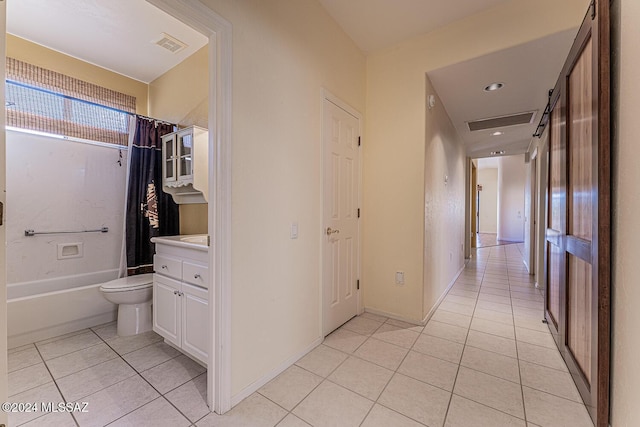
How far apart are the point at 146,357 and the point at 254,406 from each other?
1058 millimetres

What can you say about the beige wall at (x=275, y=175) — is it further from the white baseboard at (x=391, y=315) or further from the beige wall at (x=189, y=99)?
the beige wall at (x=189, y=99)

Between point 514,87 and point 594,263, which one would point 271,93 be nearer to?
point 594,263

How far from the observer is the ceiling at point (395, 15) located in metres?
2.06

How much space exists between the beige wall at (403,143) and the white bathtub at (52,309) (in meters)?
2.70

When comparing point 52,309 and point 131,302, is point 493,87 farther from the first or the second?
point 52,309

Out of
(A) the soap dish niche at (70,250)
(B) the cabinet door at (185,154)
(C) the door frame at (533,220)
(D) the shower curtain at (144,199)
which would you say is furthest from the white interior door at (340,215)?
(C) the door frame at (533,220)

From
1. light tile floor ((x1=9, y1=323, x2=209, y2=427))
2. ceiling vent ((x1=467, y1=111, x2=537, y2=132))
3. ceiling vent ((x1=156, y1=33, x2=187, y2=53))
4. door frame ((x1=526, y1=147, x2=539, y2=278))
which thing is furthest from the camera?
door frame ((x1=526, y1=147, x2=539, y2=278))

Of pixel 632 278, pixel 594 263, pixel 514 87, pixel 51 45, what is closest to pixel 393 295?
pixel 594 263

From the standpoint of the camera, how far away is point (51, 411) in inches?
55.6

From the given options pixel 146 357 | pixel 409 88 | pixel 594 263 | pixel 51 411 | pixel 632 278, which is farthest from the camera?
pixel 409 88

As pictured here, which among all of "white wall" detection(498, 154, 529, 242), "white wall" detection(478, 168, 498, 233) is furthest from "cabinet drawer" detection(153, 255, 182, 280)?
"white wall" detection(478, 168, 498, 233)

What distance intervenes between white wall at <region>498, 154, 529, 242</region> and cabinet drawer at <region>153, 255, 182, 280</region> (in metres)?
10.2

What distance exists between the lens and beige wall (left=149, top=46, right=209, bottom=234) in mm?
2725

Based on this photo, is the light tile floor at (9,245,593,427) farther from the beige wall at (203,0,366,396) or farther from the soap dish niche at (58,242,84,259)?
the soap dish niche at (58,242,84,259)
